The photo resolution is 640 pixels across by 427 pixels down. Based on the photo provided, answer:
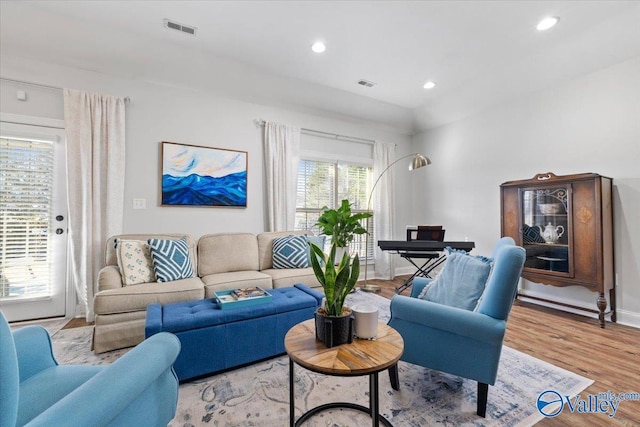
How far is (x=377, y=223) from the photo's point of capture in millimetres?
4945

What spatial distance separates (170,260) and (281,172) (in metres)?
1.88

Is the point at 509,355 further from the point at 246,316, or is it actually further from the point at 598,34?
the point at 598,34

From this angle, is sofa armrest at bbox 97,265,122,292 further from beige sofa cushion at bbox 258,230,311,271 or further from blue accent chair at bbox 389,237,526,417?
blue accent chair at bbox 389,237,526,417

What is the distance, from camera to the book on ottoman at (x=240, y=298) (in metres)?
2.03

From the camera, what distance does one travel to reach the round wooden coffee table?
112cm

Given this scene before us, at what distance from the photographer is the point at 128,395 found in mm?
805

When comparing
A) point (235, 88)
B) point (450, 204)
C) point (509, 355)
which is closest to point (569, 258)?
point (509, 355)

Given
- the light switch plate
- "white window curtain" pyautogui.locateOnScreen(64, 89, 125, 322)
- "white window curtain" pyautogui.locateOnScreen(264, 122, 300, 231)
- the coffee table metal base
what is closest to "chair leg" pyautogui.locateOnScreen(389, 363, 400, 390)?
the coffee table metal base

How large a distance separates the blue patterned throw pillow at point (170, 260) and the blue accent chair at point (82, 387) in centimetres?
143

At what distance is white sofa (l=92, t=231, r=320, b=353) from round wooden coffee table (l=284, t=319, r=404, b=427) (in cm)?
144

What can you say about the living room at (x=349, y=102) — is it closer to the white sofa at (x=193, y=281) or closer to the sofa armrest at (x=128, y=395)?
the white sofa at (x=193, y=281)

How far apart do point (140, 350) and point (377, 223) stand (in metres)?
4.31

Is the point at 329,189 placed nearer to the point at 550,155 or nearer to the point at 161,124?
the point at 161,124
